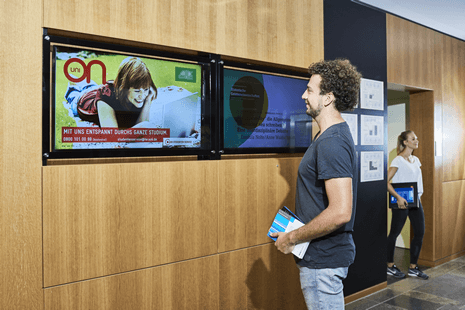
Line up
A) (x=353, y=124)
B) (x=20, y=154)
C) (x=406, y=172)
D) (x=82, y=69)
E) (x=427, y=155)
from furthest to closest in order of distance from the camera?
(x=427, y=155)
(x=406, y=172)
(x=353, y=124)
(x=82, y=69)
(x=20, y=154)

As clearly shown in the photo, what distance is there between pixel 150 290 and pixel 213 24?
1853 millimetres

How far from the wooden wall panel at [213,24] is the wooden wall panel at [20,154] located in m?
0.15

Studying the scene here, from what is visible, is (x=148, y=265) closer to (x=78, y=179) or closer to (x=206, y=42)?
(x=78, y=179)

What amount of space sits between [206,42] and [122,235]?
141 centimetres

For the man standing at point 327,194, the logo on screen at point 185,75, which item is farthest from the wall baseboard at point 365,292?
the logo on screen at point 185,75

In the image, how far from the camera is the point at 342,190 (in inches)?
65.5

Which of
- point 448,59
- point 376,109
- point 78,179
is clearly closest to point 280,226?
point 78,179

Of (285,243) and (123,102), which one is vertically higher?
(123,102)

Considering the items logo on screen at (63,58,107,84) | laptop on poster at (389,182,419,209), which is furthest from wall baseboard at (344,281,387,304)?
logo on screen at (63,58,107,84)

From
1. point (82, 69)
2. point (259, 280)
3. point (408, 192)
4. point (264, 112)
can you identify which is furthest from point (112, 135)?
point (408, 192)

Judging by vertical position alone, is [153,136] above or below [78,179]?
above

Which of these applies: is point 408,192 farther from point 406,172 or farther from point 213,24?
point 213,24

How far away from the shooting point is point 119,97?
230 centimetres

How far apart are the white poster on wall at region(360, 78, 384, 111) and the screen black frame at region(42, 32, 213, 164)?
79.2 inches
